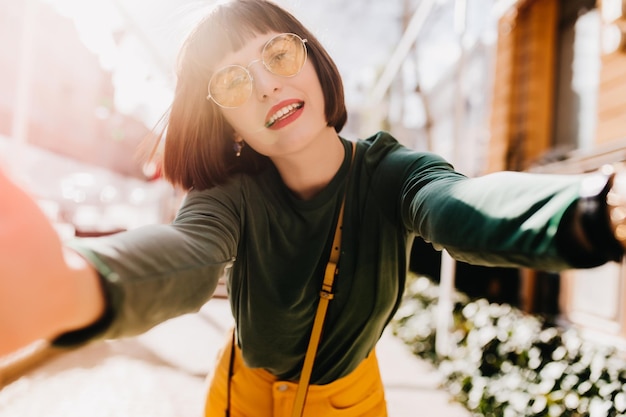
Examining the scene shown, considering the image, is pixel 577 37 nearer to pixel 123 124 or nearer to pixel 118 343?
pixel 118 343

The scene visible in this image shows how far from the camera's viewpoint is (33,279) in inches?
24.4

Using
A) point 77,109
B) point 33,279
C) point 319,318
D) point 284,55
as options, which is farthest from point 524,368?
point 77,109

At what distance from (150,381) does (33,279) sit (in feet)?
12.0

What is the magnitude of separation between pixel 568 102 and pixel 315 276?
5.53 meters

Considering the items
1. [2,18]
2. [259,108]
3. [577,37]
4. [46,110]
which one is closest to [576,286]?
[577,37]

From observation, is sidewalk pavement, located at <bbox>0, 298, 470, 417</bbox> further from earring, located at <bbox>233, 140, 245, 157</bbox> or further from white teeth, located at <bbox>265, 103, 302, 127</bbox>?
white teeth, located at <bbox>265, 103, 302, 127</bbox>

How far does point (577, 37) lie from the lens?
214 inches

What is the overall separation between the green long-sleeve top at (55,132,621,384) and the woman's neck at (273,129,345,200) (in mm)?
41

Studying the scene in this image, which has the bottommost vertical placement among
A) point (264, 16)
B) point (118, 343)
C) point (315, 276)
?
point (118, 343)

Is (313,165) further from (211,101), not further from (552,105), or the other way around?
(552,105)

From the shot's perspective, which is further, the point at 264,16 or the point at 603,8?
the point at 603,8

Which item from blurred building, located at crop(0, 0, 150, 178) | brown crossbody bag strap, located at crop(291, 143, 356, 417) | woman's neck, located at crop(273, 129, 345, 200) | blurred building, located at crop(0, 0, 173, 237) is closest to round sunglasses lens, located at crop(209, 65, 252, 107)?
woman's neck, located at crop(273, 129, 345, 200)

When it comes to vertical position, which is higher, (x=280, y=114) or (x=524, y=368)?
(x=280, y=114)

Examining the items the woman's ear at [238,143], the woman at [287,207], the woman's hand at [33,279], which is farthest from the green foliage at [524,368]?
the woman's hand at [33,279]
